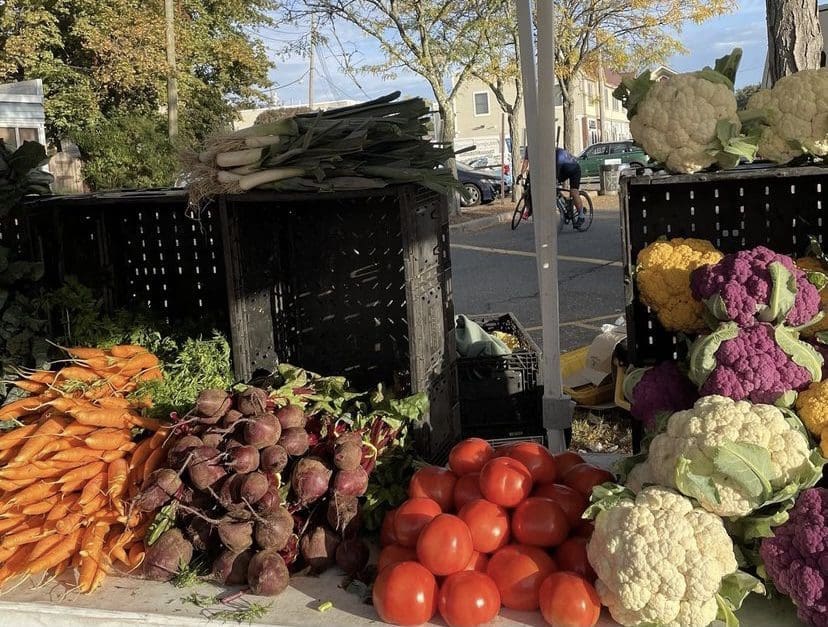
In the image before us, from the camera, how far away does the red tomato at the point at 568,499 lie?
9.08 feet

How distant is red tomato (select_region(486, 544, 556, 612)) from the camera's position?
2.54 meters

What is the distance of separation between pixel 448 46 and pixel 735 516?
1952 cm

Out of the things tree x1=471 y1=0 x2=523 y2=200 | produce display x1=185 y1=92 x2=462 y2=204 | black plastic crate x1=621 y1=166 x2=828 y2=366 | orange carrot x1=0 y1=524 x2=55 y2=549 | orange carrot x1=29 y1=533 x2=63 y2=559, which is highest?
tree x1=471 y1=0 x2=523 y2=200

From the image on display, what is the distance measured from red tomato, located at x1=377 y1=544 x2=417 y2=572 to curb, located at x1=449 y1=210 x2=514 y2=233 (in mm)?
15934

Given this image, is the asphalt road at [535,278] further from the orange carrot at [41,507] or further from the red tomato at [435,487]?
the orange carrot at [41,507]

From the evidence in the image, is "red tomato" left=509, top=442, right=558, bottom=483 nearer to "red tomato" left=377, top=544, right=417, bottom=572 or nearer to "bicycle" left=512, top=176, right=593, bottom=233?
"red tomato" left=377, top=544, right=417, bottom=572

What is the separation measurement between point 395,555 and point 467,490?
35cm

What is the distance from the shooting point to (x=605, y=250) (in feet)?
45.9

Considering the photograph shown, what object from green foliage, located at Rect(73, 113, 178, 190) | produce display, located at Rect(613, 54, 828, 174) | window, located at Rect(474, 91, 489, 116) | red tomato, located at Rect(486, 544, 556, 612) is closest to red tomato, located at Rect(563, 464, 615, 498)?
red tomato, located at Rect(486, 544, 556, 612)

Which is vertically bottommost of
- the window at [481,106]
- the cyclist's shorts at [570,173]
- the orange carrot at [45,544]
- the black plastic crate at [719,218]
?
the orange carrot at [45,544]

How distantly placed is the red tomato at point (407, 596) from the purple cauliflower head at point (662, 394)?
103cm

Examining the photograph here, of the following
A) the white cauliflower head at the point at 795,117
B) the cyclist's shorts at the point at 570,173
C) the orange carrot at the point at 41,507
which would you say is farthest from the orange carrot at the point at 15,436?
the cyclist's shorts at the point at 570,173

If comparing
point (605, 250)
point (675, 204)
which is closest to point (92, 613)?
point (675, 204)

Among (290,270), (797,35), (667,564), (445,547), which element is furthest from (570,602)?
(797,35)
